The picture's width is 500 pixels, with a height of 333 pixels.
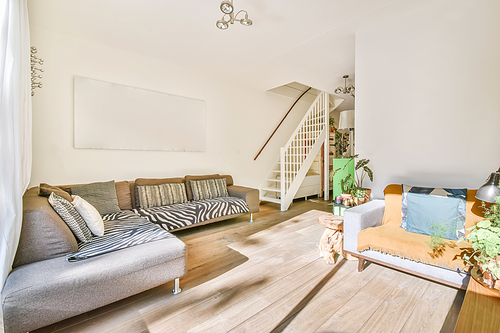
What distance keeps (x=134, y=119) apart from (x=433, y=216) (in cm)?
404

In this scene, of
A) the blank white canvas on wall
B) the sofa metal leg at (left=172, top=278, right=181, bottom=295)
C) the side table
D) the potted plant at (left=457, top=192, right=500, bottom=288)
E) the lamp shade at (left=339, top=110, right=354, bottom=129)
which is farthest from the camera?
the lamp shade at (left=339, top=110, right=354, bottom=129)

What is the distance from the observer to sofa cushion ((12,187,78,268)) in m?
1.48

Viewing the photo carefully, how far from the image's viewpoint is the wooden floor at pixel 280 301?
1466 millimetres

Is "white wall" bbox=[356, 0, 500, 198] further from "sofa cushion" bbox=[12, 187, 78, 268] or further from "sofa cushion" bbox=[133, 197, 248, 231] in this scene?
"sofa cushion" bbox=[12, 187, 78, 268]

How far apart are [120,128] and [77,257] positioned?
2.37 meters

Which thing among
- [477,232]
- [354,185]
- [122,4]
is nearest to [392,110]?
[354,185]

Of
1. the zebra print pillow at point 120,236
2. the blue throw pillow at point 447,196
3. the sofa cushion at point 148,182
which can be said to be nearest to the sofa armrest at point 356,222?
the blue throw pillow at point 447,196

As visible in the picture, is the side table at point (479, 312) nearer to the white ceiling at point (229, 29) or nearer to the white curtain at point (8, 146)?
the white curtain at point (8, 146)

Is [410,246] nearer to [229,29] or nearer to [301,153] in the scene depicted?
[229,29]

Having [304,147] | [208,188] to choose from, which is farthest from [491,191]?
[304,147]

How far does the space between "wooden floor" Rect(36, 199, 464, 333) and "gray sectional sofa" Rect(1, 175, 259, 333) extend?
0.67 feet

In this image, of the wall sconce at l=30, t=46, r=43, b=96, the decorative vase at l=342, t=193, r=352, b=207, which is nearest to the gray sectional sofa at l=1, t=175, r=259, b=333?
the wall sconce at l=30, t=46, r=43, b=96

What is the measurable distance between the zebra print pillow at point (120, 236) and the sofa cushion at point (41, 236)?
11 centimetres

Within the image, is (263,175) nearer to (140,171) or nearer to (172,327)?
(140,171)
